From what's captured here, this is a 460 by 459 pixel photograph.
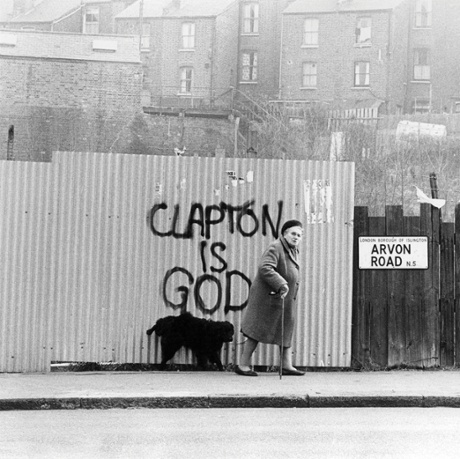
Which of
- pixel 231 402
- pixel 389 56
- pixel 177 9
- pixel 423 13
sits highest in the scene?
pixel 177 9

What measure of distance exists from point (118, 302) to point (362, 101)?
48.3m

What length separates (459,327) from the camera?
11.1 meters

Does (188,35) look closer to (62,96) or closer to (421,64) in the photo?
(421,64)

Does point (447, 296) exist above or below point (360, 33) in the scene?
below

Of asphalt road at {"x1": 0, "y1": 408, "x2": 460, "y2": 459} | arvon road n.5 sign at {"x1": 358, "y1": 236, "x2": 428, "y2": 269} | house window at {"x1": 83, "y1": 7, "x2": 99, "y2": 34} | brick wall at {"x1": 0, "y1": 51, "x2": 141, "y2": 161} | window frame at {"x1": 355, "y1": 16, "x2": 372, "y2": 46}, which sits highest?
house window at {"x1": 83, "y1": 7, "x2": 99, "y2": 34}

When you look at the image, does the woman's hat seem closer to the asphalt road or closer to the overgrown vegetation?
the asphalt road

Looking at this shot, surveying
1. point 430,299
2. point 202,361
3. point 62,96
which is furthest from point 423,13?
point 202,361

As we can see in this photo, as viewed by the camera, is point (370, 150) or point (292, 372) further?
point (370, 150)

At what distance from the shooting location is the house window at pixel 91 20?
223 feet

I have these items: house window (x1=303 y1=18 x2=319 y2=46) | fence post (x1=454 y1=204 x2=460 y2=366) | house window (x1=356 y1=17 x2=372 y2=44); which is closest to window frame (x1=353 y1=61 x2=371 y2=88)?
house window (x1=356 y1=17 x2=372 y2=44)

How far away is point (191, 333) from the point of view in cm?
1074

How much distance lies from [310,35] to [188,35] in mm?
7972

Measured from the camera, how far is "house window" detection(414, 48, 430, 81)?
60500mm

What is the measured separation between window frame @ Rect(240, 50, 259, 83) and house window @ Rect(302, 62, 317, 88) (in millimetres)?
3564
